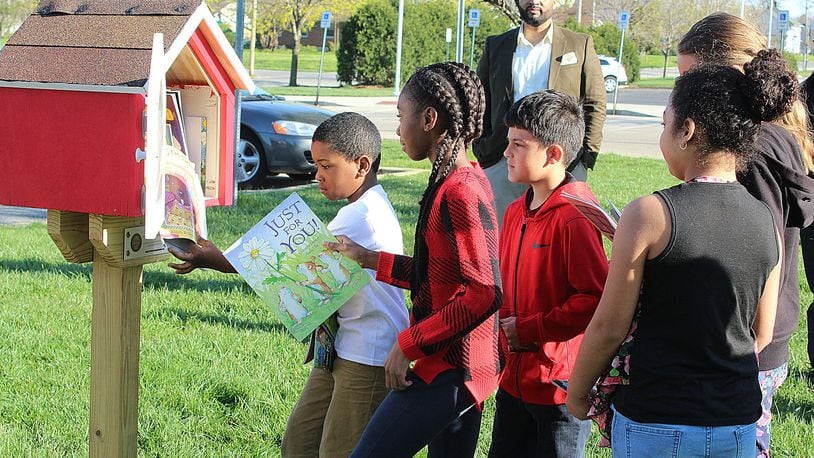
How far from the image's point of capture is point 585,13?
62719 millimetres

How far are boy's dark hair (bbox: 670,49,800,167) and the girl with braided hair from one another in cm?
57

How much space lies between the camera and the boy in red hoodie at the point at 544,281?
265cm

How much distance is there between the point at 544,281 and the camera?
2719mm

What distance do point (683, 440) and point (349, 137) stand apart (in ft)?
4.33

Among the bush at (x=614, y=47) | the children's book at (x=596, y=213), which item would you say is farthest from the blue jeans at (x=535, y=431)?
the bush at (x=614, y=47)

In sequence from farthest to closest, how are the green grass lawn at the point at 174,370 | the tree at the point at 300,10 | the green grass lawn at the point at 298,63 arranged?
the green grass lawn at the point at 298,63 → the tree at the point at 300,10 → the green grass lawn at the point at 174,370

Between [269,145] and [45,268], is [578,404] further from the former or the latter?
[269,145]

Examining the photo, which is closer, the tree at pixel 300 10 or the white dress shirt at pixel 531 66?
the white dress shirt at pixel 531 66

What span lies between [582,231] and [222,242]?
4.86 meters

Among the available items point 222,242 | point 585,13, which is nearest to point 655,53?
point 585,13

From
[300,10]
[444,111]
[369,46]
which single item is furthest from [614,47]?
[444,111]

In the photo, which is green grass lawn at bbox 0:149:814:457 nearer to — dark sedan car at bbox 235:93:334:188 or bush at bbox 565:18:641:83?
dark sedan car at bbox 235:93:334:188

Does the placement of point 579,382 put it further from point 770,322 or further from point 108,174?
point 108,174

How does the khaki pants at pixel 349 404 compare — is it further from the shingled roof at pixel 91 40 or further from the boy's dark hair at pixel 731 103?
the boy's dark hair at pixel 731 103
